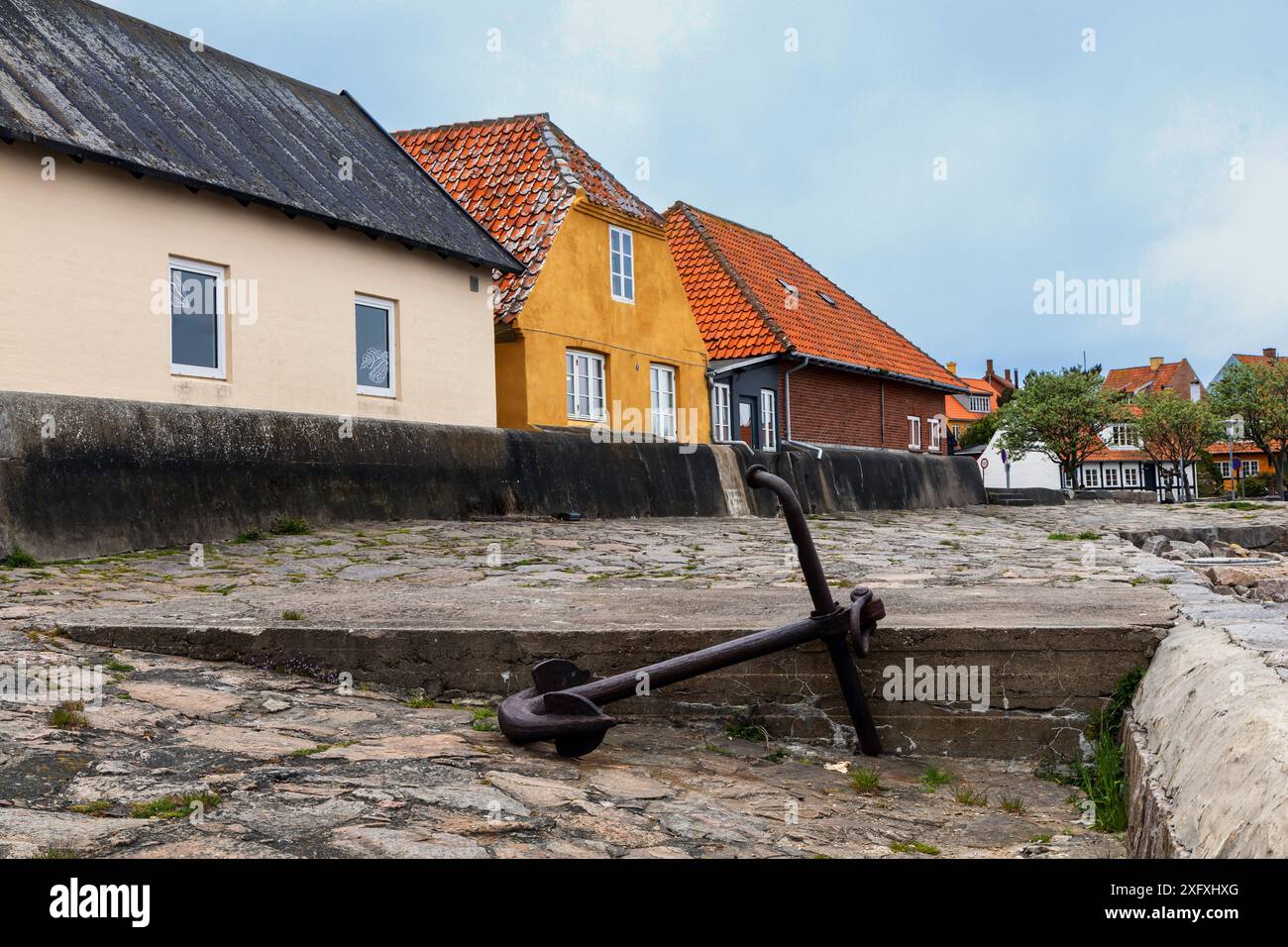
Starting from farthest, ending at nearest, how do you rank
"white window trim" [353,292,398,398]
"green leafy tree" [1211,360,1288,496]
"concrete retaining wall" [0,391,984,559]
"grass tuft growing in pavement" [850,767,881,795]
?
"green leafy tree" [1211,360,1288,496]
"white window trim" [353,292,398,398]
"concrete retaining wall" [0,391,984,559]
"grass tuft growing in pavement" [850,767,881,795]

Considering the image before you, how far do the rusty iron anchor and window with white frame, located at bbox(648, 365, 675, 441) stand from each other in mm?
21214

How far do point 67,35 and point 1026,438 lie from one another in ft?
126

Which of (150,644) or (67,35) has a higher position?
(67,35)

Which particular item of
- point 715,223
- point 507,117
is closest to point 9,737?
point 507,117

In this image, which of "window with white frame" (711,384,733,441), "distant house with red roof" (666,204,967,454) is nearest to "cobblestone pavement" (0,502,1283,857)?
"window with white frame" (711,384,733,441)

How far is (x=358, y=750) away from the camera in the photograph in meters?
3.79

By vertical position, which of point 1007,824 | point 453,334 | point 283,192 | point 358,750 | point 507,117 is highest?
point 507,117

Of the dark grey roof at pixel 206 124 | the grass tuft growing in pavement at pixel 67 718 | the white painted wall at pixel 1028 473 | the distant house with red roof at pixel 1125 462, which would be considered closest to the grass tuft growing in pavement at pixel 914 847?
the grass tuft growing in pavement at pixel 67 718

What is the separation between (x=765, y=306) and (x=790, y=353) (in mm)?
2055

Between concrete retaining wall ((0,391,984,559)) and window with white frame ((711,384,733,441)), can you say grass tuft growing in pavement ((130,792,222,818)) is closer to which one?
concrete retaining wall ((0,391,984,559))

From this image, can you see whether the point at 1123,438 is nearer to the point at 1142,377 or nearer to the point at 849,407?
the point at 1142,377

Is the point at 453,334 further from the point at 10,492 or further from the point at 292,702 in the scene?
the point at 292,702

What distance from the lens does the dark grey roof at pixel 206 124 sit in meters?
13.6

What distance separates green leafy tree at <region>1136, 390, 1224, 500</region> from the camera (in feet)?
176
